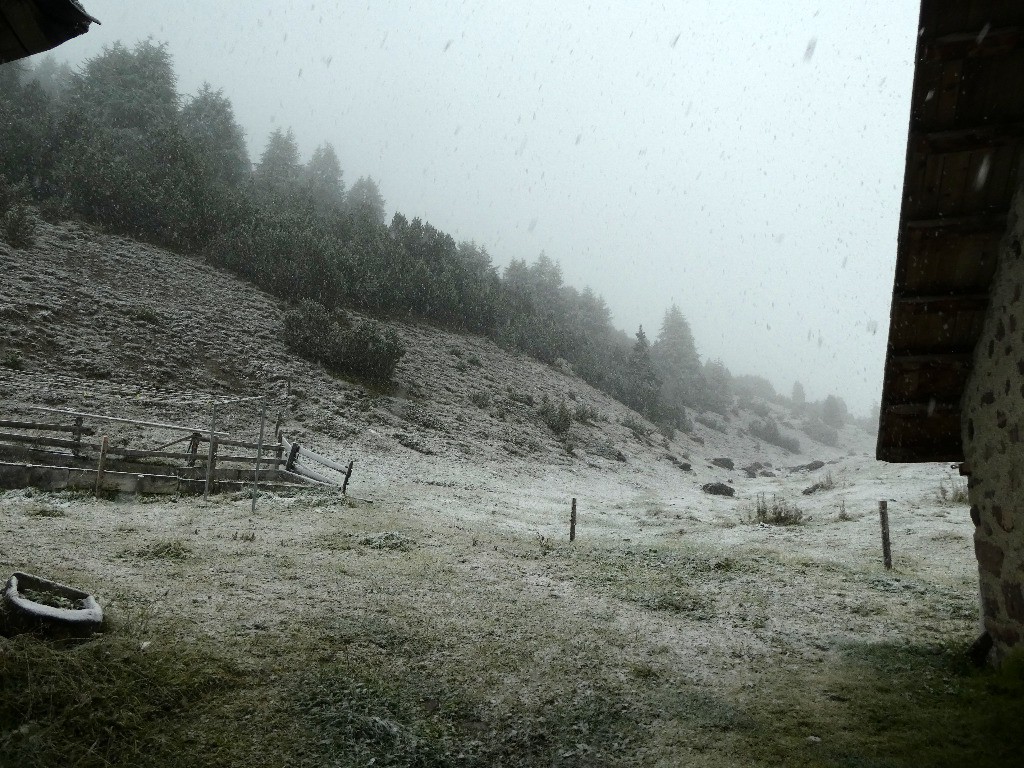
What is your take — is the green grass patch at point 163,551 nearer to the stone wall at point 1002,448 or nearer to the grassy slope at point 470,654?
the grassy slope at point 470,654

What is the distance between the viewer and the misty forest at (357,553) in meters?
4.25

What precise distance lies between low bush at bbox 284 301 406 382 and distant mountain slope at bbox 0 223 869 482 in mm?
942

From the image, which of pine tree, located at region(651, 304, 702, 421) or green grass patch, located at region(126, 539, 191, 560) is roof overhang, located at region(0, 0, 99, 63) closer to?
green grass patch, located at region(126, 539, 191, 560)

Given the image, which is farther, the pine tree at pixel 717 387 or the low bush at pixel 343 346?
the pine tree at pixel 717 387

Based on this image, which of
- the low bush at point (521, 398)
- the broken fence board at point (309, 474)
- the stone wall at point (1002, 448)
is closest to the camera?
the stone wall at point (1002, 448)

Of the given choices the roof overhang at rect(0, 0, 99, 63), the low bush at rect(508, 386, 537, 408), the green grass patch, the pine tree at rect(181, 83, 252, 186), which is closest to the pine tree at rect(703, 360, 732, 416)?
the low bush at rect(508, 386, 537, 408)

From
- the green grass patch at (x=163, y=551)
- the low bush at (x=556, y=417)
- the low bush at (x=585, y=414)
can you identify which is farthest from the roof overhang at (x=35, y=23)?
the low bush at (x=585, y=414)

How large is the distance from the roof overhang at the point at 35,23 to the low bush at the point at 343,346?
90.1 feet

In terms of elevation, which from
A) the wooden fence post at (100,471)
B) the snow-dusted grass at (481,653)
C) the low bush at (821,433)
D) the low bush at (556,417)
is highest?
the low bush at (821,433)

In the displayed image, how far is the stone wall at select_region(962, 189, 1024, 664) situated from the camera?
14.8 ft

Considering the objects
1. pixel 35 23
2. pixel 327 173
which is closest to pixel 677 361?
pixel 327 173

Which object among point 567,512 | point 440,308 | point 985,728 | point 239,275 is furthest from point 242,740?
point 440,308

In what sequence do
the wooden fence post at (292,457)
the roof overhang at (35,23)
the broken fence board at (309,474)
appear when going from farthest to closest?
the wooden fence post at (292,457), the broken fence board at (309,474), the roof overhang at (35,23)

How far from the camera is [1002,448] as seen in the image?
189 inches
